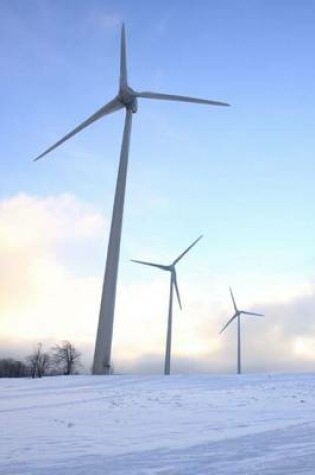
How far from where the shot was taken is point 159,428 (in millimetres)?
16172

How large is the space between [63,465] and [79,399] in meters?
11.8

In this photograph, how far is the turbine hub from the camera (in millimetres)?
50719

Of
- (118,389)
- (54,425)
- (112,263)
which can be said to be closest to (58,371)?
(112,263)

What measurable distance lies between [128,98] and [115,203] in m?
12.5

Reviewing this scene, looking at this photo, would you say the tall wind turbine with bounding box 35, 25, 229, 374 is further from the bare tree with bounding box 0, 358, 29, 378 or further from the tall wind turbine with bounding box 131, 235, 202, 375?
the bare tree with bounding box 0, 358, 29, 378

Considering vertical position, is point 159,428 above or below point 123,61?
below

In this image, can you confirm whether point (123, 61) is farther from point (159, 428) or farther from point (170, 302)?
point (159, 428)

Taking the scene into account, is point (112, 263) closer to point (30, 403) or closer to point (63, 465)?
point (30, 403)

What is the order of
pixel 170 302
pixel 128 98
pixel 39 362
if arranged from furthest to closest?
pixel 39 362 → pixel 170 302 → pixel 128 98

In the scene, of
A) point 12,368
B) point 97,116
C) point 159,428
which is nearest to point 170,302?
point 97,116

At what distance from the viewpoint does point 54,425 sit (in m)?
17.1

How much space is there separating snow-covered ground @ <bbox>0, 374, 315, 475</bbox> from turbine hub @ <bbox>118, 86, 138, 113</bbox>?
28346 millimetres

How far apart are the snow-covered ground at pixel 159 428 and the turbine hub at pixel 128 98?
28346 mm

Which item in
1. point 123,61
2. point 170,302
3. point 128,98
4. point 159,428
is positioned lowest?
point 159,428
